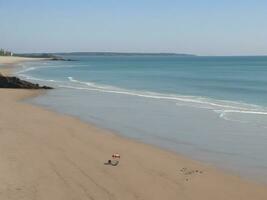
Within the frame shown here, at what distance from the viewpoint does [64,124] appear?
18516 millimetres

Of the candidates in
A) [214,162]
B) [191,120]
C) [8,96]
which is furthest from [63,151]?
[8,96]

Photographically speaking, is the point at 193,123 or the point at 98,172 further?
the point at 193,123

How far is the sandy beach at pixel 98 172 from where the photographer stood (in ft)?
30.8

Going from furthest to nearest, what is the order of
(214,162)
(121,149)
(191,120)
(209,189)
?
(191,120) < (121,149) < (214,162) < (209,189)

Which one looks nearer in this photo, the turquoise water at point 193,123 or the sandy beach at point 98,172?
the sandy beach at point 98,172

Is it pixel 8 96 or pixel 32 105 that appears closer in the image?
pixel 32 105

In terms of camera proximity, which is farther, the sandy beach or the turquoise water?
the turquoise water

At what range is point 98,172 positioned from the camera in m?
10.9

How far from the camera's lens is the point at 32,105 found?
25.3m

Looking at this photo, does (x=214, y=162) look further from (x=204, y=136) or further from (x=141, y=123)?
(x=141, y=123)

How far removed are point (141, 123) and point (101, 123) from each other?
5.12 feet

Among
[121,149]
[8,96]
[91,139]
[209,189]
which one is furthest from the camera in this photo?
[8,96]

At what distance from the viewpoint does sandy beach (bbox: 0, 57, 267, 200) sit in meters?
9.39

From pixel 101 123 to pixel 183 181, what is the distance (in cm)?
916
